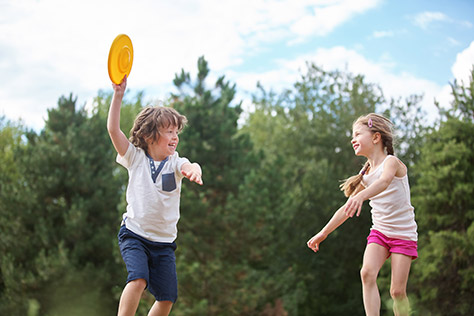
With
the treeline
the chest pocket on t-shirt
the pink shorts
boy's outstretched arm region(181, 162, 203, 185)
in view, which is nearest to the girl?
the pink shorts

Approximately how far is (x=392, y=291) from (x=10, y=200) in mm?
18793

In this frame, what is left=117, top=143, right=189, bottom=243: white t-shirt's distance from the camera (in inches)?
150

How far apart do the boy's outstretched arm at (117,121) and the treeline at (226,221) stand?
40.2ft

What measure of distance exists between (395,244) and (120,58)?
8.37ft

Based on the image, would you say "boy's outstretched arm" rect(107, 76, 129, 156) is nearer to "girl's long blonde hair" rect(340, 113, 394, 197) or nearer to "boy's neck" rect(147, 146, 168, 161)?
"boy's neck" rect(147, 146, 168, 161)

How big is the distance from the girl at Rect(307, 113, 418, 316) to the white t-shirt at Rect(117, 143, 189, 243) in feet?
3.77

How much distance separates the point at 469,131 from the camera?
18953mm

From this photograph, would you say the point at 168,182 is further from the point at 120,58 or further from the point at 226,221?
the point at 226,221

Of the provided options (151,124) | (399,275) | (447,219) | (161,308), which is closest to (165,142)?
(151,124)

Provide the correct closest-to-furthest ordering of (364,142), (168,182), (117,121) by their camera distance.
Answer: (117,121)
(168,182)
(364,142)

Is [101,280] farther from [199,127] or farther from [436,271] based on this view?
[436,271]

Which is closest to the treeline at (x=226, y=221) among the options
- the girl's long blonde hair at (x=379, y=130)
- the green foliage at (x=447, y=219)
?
the green foliage at (x=447, y=219)

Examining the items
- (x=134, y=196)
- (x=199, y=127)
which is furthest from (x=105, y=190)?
(x=134, y=196)

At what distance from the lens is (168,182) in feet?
12.7
